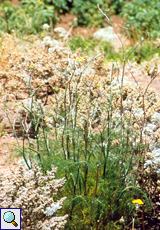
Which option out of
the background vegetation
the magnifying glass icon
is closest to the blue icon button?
the magnifying glass icon

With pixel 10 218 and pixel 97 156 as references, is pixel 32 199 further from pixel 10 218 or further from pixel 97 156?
pixel 97 156

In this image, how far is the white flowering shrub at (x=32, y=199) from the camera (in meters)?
2.24

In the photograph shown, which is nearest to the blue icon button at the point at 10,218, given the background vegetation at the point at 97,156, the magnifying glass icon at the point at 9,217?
the magnifying glass icon at the point at 9,217

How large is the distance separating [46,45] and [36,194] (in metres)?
3.23

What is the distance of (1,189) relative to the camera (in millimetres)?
2363

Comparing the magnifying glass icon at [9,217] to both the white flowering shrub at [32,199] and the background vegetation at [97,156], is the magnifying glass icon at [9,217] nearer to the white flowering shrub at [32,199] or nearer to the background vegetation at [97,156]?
the white flowering shrub at [32,199]

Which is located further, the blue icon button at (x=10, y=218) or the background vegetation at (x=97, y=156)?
the background vegetation at (x=97, y=156)

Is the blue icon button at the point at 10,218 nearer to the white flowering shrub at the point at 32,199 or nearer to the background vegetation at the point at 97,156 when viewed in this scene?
the white flowering shrub at the point at 32,199

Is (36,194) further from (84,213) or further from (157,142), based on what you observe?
(157,142)

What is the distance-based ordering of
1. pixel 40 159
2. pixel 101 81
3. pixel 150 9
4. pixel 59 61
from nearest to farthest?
pixel 40 159
pixel 101 81
pixel 59 61
pixel 150 9

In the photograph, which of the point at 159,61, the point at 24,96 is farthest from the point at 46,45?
the point at 159,61

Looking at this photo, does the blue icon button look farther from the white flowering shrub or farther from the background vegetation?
the background vegetation

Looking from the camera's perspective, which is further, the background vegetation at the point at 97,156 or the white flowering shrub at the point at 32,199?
the background vegetation at the point at 97,156

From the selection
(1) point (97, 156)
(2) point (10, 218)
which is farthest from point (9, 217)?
(1) point (97, 156)
